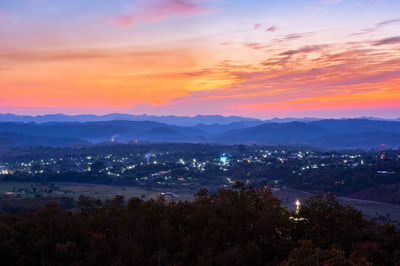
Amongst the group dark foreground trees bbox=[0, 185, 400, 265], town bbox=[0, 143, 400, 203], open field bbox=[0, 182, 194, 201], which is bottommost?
open field bbox=[0, 182, 194, 201]

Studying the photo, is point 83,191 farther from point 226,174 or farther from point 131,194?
point 226,174

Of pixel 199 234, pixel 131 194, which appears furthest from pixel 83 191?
pixel 199 234

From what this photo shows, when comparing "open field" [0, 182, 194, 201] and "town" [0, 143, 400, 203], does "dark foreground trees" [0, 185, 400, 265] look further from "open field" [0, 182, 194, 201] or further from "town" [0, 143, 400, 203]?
"town" [0, 143, 400, 203]

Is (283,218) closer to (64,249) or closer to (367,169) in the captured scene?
(64,249)

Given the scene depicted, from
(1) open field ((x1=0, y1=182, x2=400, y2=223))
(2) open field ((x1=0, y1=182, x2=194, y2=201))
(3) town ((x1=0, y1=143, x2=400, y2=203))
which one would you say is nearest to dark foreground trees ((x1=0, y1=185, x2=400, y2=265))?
(1) open field ((x1=0, y1=182, x2=400, y2=223))

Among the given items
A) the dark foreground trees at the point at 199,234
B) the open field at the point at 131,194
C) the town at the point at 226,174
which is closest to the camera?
the dark foreground trees at the point at 199,234

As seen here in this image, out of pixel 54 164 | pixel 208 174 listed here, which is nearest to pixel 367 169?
pixel 208 174

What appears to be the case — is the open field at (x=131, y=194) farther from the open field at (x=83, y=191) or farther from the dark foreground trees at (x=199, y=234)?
the dark foreground trees at (x=199, y=234)

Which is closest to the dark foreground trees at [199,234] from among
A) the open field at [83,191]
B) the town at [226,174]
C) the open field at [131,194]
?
the open field at [131,194]
